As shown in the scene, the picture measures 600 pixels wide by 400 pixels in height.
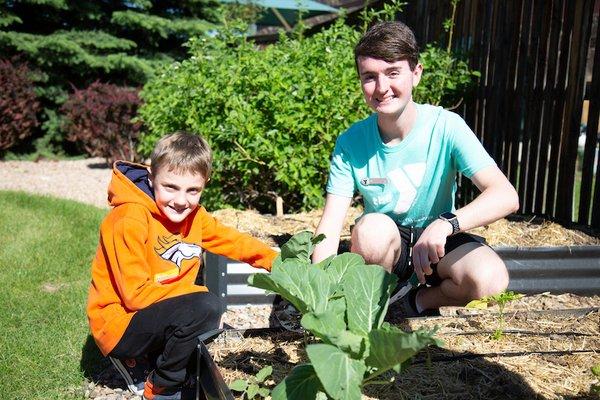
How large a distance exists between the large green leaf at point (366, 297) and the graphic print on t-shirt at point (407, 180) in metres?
1.20

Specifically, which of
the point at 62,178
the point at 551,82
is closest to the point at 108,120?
the point at 62,178

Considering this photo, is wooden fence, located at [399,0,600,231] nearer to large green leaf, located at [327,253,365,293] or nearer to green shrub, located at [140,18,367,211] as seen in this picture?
green shrub, located at [140,18,367,211]

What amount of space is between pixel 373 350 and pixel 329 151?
3.13 m

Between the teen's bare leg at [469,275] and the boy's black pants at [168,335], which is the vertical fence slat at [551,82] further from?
the boy's black pants at [168,335]

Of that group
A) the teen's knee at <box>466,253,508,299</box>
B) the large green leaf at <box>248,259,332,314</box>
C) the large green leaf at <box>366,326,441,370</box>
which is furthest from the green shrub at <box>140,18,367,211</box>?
the large green leaf at <box>366,326,441,370</box>

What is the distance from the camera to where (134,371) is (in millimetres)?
2695

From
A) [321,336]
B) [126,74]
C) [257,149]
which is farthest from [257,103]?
[126,74]

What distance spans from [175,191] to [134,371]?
78cm

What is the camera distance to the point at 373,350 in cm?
157

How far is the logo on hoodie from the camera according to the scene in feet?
8.81

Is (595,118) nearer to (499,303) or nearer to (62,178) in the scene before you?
(499,303)

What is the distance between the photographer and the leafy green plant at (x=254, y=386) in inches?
78.8

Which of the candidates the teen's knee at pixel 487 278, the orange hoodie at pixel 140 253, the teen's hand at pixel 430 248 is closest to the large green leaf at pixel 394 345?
the teen's hand at pixel 430 248

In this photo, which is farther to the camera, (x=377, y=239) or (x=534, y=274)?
(x=534, y=274)
